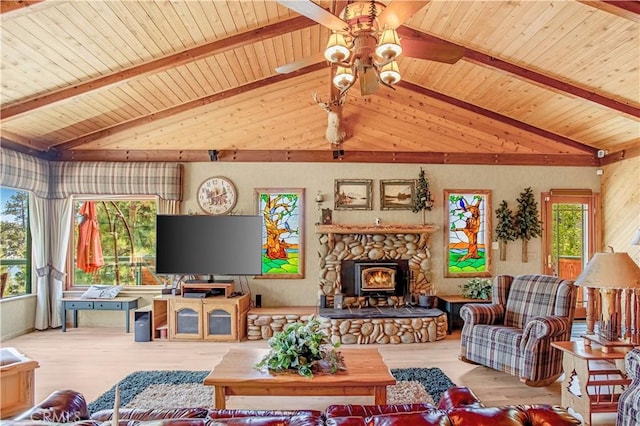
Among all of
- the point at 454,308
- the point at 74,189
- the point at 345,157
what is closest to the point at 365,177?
the point at 345,157

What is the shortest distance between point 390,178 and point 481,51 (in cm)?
231

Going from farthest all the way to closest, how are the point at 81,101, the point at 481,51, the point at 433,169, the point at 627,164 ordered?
the point at 433,169 → the point at 627,164 → the point at 81,101 → the point at 481,51

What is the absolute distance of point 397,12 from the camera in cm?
272

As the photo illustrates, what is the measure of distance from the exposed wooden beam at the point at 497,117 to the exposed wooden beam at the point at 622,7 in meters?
2.75

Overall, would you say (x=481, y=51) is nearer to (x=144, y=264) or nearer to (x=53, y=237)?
(x=144, y=264)

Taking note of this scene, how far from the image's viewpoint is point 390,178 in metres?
6.38

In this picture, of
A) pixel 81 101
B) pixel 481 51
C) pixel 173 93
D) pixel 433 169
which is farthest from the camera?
pixel 433 169

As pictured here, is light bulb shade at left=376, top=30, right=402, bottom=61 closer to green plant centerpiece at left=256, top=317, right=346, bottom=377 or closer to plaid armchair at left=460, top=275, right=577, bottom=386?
green plant centerpiece at left=256, top=317, right=346, bottom=377

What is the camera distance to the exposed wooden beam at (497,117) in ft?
20.1

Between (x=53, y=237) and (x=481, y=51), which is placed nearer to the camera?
(x=481, y=51)

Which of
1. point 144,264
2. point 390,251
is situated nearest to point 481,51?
point 390,251

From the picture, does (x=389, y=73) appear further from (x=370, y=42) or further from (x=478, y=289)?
(x=478, y=289)

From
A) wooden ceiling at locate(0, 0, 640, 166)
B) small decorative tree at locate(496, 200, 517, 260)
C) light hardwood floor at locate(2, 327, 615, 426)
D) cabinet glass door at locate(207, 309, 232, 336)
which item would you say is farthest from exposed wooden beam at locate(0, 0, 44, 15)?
small decorative tree at locate(496, 200, 517, 260)

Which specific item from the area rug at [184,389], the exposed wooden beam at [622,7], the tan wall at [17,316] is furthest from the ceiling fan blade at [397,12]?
the tan wall at [17,316]
